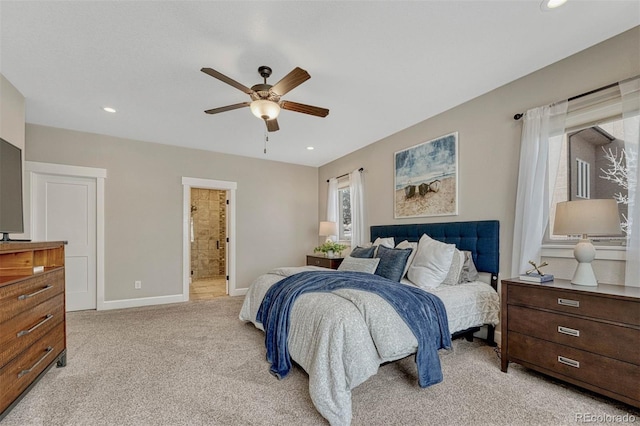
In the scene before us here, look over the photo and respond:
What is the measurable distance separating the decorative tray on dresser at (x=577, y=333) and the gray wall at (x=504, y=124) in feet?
1.83

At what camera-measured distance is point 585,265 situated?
6.84 feet

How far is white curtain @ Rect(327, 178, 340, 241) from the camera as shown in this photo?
5.61 metres

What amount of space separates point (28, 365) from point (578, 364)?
3.69 meters

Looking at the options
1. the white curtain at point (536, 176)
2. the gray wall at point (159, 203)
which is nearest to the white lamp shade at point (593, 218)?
the white curtain at point (536, 176)

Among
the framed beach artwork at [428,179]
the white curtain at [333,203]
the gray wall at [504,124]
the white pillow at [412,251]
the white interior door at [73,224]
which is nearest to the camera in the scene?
the gray wall at [504,124]

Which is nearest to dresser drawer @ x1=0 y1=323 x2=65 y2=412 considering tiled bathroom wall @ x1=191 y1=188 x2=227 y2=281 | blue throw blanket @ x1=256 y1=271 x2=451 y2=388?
blue throw blanket @ x1=256 y1=271 x2=451 y2=388

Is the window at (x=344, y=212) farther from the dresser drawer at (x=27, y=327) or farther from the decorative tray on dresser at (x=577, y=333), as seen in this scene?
the dresser drawer at (x=27, y=327)

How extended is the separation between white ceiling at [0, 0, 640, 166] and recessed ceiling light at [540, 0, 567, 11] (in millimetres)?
35

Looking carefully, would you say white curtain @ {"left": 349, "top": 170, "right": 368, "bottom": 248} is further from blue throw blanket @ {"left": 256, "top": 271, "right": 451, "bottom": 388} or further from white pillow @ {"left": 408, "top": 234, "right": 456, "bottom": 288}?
blue throw blanket @ {"left": 256, "top": 271, "right": 451, "bottom": 388}

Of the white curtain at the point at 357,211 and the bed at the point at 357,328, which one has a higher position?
the white curtain at the point at 357,211

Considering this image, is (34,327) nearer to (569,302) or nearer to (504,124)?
(569,302)

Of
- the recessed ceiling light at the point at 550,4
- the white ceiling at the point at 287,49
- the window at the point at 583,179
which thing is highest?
the recessed ceiling light at the point at 550,4

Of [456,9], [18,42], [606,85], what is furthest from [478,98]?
[18,42]

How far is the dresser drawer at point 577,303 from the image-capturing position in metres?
1.76
